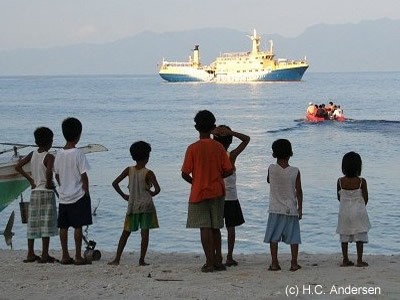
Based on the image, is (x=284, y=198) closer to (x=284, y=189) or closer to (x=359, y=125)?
(x=284, y=189)

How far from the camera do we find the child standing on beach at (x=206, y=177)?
21.9 ft

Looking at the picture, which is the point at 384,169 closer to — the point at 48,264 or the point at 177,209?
the point at 177,209

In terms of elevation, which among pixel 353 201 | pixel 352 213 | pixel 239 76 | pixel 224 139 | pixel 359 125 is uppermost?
pixel 239 76

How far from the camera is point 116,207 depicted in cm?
1412

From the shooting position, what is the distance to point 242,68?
118 m

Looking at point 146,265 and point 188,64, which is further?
point 188,64

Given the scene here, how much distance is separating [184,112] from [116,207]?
3937 centimetres

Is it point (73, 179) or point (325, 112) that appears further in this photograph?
point (325, 112)

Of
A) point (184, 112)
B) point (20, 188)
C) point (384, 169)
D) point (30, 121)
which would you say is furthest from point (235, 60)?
point (20, 188)

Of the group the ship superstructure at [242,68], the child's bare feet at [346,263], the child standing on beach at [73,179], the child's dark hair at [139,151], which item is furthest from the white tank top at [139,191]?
the ship superstructure at [242,68]

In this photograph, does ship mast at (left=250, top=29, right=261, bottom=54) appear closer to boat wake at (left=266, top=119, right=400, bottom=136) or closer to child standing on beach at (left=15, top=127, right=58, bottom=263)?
boat wake at (left=266, top=119, right=400, bottom=136)

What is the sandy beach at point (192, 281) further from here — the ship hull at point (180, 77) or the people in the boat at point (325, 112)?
the ship hull at point (180, 77)

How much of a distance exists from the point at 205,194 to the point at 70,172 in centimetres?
126

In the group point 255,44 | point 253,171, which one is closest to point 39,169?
point 253,171
